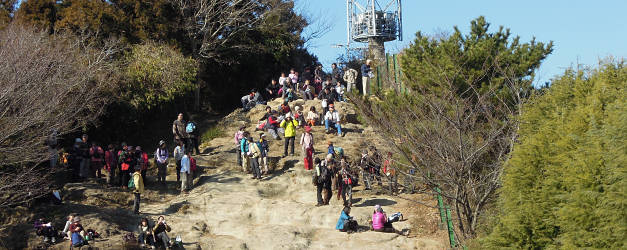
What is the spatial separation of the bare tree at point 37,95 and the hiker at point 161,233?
3317mm

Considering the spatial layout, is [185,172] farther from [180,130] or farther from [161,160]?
[180,130]

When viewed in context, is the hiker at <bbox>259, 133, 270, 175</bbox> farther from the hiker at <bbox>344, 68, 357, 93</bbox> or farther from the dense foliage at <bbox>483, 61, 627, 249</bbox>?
the dense foliage at <bbox>483, 61, 627, 249</bbox>

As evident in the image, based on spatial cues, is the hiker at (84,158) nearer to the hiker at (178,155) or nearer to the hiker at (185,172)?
the hiker at (178,155)

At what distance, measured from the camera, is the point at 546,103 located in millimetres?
15023

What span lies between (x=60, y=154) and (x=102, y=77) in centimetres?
344

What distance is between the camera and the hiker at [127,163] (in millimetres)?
22438

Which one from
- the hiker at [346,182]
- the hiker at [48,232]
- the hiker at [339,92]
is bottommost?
the hiker at [48,232]

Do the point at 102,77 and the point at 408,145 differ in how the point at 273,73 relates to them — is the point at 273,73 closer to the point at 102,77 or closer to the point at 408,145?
the point at 102,77

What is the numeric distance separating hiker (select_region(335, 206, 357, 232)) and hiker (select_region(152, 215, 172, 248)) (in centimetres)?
479

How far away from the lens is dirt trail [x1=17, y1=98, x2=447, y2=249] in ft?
65.8

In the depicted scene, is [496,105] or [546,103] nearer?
[546,103]

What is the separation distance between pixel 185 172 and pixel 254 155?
7.47ft

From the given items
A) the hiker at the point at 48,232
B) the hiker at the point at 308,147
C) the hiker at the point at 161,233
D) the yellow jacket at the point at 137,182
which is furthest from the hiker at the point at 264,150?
the hiker at the point at 48,232

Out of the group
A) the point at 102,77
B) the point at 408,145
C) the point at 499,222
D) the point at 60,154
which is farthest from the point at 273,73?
the point at 499,222
